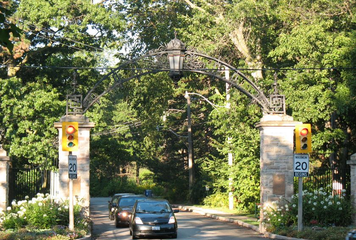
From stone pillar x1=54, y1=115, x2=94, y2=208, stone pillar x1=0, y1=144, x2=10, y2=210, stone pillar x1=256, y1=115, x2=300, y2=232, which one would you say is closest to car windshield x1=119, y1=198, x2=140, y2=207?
stone pillar x1=54, y1=115, x2=94, y2=208

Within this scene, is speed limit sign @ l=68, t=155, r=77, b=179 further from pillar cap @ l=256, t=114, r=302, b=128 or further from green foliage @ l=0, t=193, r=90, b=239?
pillar cap @ l=256, t=114, r=302, b=128

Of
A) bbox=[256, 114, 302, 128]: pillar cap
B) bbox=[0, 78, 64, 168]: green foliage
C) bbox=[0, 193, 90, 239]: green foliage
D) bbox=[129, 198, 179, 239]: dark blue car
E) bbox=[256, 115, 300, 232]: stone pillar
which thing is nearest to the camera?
bbox=[0, 193, 90, 239]: green foliage

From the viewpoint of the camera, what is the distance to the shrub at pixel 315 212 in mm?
19938

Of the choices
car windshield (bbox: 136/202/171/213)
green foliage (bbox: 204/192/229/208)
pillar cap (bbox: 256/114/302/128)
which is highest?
pillar cap (bbox: 256/114/302/128)

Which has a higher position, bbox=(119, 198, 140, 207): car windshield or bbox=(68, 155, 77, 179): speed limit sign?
bbox=(68, 155, 77, 179): speed limit sign

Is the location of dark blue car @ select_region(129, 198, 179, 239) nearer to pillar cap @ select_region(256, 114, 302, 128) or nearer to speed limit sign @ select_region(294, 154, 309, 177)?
speed limit sign @ select_region(294, 154, 309, 177)

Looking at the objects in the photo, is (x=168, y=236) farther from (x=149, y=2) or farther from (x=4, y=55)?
(x=149, y=2)

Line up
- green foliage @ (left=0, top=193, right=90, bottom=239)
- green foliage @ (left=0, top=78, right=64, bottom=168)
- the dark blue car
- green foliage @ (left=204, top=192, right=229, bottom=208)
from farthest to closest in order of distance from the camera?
green foliage @ (left=204, top=192, right=229, bottom=208), green foliage @ (left=0, top=78, right=64, bottom=168), the dark blue car, green foliage @ (left=0, top=193, right=90, bottom=239)

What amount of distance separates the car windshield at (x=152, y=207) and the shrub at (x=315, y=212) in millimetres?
3708

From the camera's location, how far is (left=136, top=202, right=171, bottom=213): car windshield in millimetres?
20294

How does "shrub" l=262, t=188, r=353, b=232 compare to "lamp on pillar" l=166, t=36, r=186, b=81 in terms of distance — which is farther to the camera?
"lamp on pillar" l=166, t=36, r=186, b=81

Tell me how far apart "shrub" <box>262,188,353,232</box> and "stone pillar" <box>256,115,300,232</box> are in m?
0.51

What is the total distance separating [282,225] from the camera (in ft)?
66.9

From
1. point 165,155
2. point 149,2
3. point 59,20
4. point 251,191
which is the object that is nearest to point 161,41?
point 149,2
